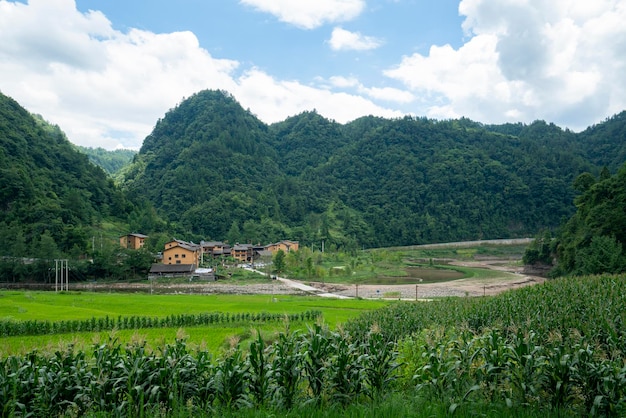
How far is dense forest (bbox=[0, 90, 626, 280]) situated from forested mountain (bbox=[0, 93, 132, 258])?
0.94ft

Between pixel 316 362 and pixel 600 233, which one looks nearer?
pixel 316 362

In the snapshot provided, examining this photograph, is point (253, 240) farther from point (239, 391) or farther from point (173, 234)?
point (239, 391)

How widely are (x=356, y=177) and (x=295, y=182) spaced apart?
29.1 meters

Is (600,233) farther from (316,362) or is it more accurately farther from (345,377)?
(316,362)

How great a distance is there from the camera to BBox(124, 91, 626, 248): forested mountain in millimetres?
125625

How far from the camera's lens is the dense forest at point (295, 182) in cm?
8481

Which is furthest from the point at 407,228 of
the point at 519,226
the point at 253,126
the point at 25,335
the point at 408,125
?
the point at 25,335

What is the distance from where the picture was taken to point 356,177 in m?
164

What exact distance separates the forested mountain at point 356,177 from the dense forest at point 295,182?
0.54 meters

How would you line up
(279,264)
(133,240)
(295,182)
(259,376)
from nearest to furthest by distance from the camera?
(259,376) → (279,264) → (133,240) → (295,182)

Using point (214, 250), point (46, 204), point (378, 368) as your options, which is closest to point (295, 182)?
point (214, 250)

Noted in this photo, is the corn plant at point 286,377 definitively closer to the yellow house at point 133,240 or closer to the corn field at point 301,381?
the corn field at point 301,381

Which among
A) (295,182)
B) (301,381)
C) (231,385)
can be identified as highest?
(295,182)

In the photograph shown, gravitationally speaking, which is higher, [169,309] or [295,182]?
[295,182]
